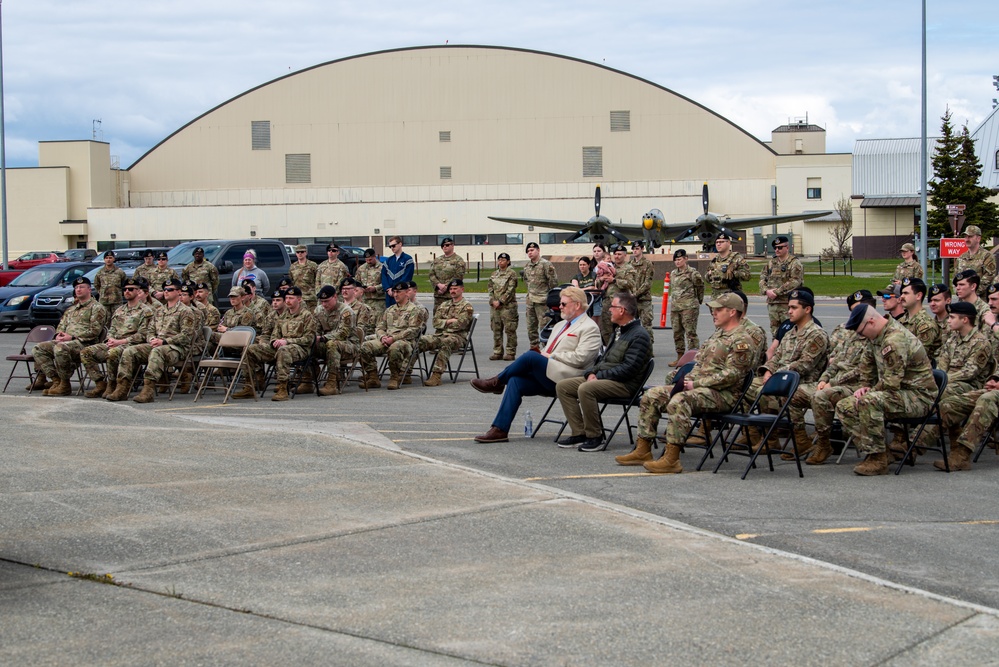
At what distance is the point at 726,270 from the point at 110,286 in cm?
1071

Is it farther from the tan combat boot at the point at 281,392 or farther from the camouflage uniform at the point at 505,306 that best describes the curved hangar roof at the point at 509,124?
the tan combat boot at the point at 281,392

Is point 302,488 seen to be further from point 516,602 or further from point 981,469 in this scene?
point 981,469

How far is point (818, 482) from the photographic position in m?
8.48

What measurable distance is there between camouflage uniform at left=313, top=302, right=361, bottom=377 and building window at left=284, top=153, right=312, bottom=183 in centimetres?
5385

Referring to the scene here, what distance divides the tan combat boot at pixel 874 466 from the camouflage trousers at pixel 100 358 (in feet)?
29.8

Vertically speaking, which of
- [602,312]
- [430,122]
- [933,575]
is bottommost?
[933,575]

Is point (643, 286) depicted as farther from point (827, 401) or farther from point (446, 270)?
point (827, 401)

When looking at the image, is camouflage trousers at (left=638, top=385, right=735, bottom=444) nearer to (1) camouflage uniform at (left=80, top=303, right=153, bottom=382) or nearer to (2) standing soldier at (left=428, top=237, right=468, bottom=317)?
(1) camouflage uniform at (left=80, top=303, right=153, bottom=382)

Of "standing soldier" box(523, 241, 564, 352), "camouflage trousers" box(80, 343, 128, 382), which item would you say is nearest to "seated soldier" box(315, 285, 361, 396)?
"camouflage trousers" box(80, 343, 128, 382)

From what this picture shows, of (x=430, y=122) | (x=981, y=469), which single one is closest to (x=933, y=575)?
(x=981, y=469)

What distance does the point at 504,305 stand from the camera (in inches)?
683

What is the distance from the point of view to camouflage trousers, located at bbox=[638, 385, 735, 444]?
8.75 metres

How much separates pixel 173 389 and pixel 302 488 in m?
6.26

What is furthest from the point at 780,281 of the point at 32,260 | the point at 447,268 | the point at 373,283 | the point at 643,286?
the point at 32,260
